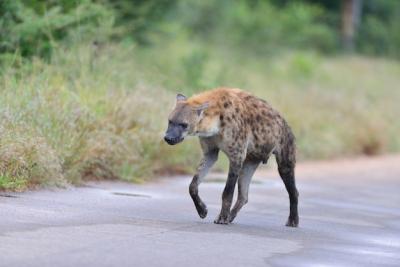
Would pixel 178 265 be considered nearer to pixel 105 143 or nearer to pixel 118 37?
pixel 105 143

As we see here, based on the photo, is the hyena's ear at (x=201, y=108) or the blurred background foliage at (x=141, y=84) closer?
the hyena's ear at (x=201, y=108)

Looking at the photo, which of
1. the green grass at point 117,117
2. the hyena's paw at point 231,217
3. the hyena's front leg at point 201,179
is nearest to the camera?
the hyena's front leg at point 201,179

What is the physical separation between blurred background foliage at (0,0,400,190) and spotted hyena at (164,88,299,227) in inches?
83.1

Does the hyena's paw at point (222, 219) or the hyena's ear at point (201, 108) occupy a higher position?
the hyena's ear at point (201, 108)

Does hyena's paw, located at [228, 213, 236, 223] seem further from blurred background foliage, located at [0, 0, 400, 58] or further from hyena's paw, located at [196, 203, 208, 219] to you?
blurred background foliage, located at [0, 0, 400, 58]

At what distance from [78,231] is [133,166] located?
6012 millimetres

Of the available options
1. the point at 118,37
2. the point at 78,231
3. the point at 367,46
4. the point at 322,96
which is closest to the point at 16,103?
the point at 78,231

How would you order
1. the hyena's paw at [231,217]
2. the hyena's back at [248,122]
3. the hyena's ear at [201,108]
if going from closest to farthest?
1. the hyena's ear at [201,108]
2. the hyena's back at [248,122]
3. the hyena's paw at [231,217]

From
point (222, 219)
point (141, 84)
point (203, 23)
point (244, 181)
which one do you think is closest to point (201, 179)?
point (222, 219)

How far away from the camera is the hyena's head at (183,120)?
1053cm

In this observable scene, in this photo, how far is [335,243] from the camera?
1015cm

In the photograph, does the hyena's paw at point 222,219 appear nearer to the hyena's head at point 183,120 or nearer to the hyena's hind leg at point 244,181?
the hyena's hind leg at point 244,181

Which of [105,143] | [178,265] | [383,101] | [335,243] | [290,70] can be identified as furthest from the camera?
[290,70]

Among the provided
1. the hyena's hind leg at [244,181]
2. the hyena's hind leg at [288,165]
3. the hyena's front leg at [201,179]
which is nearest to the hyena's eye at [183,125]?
the hyena's front leg at [201,179]
